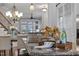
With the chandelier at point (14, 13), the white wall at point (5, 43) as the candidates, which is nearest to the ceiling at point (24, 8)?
the chandelier at point (14, 13)

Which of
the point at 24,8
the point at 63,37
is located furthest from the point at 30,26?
the point at 63,37

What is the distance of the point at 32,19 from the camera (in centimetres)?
204

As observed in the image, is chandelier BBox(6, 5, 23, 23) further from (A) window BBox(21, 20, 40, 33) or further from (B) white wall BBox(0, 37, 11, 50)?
(B) white wall BBox(0, 37, 11, 50)

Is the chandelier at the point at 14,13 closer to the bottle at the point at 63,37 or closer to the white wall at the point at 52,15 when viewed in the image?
the white wall at the point at 52,15

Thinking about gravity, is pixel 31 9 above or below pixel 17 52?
above

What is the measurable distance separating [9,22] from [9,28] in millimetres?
54

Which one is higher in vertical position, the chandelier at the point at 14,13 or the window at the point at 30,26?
the chandelier at the point at 14,13

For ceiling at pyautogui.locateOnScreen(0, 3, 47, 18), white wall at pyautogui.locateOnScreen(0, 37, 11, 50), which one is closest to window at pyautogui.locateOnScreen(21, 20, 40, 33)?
ceiling at pyautogui.locateOnScreen(0, 3, 47, 18)

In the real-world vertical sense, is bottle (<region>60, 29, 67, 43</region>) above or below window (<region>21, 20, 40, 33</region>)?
below

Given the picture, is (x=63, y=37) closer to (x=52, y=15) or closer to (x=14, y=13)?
(x=52, y=15)

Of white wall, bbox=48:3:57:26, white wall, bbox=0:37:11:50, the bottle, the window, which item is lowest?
white wall, bbox=0:37:11:50

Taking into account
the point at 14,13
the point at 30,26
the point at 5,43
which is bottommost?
the point at 5,43

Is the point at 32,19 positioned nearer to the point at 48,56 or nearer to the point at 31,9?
the point at 31,9

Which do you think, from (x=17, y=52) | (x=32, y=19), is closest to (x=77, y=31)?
(x=32, y=19)
